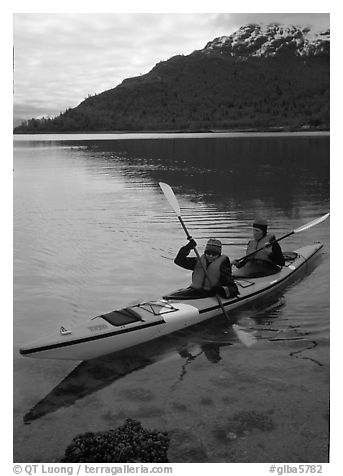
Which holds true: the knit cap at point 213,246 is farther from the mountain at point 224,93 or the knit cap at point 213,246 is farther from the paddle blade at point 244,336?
the mountain at point 224,93

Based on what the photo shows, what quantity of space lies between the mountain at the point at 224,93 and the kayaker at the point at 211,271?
9.93ft

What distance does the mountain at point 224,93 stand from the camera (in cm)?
1062

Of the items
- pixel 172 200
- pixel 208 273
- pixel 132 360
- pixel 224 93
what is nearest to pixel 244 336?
pixel 208 273

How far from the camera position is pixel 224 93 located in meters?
35.2

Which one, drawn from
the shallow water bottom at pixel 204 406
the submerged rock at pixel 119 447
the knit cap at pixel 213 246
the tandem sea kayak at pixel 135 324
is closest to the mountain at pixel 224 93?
the knit cap at pixel 213 246

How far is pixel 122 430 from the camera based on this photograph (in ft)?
16.4

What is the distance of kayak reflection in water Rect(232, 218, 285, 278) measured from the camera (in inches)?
360

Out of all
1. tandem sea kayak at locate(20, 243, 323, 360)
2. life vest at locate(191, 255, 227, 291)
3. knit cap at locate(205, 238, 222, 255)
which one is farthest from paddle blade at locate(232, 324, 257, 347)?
knit cap at locate(205, 238, 222, 255)

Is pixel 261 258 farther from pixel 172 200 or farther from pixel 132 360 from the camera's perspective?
pixel 132 360

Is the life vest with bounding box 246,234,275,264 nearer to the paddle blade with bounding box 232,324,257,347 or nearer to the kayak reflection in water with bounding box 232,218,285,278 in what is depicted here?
the kayak reflection in water with bounding box 232,218,285,278

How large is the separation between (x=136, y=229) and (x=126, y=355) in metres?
7.82

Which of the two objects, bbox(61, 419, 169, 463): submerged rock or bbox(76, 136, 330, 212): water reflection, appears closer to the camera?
bbox(61, 419, 169, 463): submerged rock
